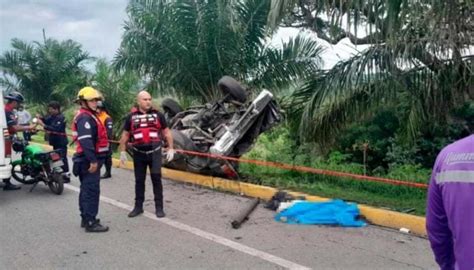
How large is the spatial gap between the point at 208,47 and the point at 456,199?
9.03 meters

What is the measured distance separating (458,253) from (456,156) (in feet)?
1.17

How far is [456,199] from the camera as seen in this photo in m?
1.74

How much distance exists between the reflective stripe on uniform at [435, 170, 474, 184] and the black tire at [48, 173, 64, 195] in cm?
665

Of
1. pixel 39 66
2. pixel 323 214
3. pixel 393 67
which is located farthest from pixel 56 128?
pixel 39 66

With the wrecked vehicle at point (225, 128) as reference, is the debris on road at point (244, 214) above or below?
below

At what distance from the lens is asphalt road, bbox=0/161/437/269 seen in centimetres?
441

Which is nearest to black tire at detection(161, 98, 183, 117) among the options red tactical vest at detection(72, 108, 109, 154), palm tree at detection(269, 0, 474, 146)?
palm tree at detection(269, 0, 474, 146)

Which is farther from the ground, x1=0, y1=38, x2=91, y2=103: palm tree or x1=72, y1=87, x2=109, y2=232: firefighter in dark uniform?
x1=0, y1=38, x2=91, y2=103: palm tree

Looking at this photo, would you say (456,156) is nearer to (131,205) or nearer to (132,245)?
(132,245)

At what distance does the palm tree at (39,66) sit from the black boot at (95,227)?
56.1 ft

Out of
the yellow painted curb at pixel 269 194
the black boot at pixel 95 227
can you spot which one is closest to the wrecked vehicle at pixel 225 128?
the yellow painted curb at pixel 269 194

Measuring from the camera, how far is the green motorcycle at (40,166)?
7.56 meters

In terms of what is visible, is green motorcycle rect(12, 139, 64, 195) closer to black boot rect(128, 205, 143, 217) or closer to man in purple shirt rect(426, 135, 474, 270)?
black boot rect(128, 205, 143, 217)

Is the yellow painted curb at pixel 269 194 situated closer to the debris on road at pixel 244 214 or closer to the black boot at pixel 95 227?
the debris on road at pixel 244 214
